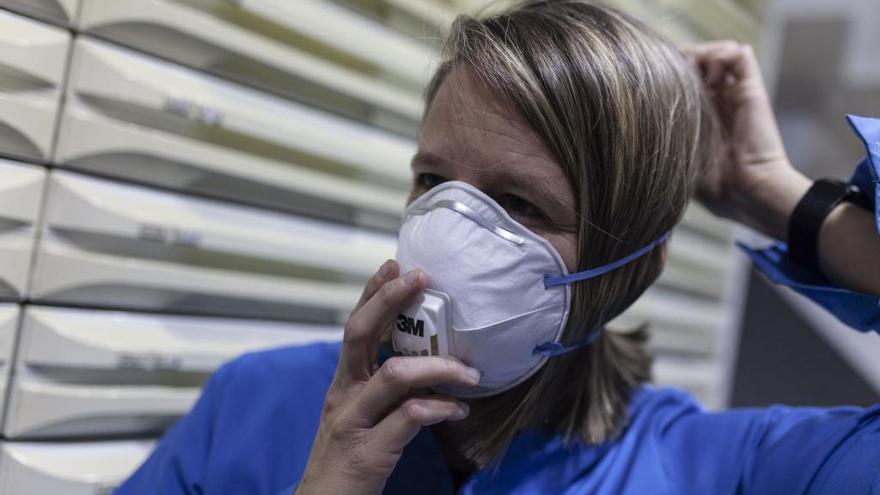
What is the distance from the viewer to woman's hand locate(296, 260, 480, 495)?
2.97 feet

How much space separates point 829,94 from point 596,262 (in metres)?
2.70

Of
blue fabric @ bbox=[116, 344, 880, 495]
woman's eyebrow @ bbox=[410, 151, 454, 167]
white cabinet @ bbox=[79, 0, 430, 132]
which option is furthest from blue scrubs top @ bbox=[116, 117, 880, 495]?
white cabinet @ bbox=[79, 0, 430, 132]

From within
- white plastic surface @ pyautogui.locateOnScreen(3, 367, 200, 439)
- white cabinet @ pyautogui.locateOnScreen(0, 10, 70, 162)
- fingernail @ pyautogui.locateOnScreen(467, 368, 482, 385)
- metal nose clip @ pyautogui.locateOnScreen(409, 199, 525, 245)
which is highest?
white cabinet @ pyautogui.locateOnScreen(0, 10, 70, 162)

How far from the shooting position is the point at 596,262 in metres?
1.06

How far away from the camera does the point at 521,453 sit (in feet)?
3.76

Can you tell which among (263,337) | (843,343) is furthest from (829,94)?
(263,337)

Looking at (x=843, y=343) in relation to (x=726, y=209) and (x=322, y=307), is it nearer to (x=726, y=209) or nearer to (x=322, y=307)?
(x=726, y=209)

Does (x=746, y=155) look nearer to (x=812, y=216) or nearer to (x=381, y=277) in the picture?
(x=812, y=216)

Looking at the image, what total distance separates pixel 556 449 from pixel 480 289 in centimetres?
38

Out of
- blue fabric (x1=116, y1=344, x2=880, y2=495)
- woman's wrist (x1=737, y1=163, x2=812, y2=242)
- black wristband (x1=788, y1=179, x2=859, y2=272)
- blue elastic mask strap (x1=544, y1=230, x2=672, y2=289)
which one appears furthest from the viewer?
woman's wrist (x1=737, y1=163, x2=812, y2=242)

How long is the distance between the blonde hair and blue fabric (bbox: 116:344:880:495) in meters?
0.05

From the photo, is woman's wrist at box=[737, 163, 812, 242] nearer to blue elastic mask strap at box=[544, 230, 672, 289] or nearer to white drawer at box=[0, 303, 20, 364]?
blue elastic mask strap at box=[544, 230, 672, 289]

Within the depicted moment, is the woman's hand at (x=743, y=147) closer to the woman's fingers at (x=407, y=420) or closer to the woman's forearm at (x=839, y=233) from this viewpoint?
the woman's forearm at (x=839, y=233)

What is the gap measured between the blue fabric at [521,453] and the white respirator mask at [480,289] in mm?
201
